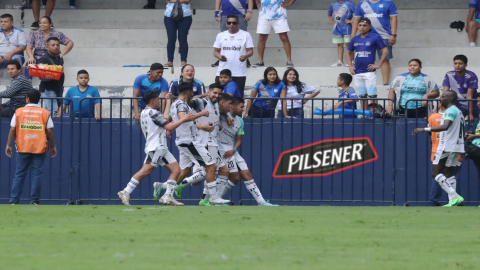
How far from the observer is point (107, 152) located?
12.0 meters

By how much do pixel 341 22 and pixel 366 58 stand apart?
7.13 feet

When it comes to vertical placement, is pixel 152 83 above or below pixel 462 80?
below

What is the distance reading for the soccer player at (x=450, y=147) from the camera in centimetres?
1092

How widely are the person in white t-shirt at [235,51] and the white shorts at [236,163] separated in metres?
2.82

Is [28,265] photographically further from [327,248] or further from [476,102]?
[476,102]

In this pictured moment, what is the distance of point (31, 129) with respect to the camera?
11000mm

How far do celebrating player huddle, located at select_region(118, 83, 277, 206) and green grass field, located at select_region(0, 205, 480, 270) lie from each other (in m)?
1.45

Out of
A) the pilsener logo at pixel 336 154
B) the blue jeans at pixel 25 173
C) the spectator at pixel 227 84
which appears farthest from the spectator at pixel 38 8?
the pilsener logo at pixel 336 154

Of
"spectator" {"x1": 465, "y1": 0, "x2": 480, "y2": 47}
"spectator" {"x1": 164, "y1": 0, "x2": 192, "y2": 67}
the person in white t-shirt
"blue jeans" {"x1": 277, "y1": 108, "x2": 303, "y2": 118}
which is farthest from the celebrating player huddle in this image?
"spectator" {"x1": 465, "y1": 0, "x2": 480, "y2": 47}

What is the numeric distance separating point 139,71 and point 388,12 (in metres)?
5.63

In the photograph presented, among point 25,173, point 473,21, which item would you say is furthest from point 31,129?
point 473,21

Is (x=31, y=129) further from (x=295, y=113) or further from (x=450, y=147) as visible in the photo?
(x=450, y=147)

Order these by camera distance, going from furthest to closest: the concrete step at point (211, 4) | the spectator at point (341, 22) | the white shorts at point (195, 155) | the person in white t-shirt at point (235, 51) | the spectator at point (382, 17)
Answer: the concrete step at point (211, 4), the spectator at point (341, 22), the spectator at point (382, 17), the person in white t-shirt at point (235, 51), the white shorts at point (195, 155)

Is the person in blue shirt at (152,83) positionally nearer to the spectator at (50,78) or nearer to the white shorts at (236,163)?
the white shorts at (236,163)
